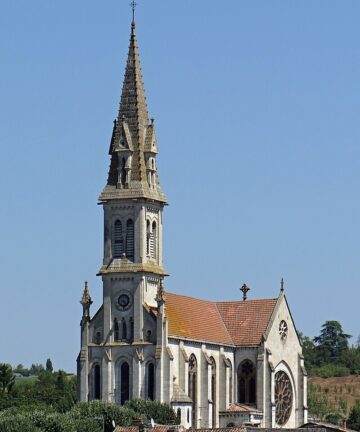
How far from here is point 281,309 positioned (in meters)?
176

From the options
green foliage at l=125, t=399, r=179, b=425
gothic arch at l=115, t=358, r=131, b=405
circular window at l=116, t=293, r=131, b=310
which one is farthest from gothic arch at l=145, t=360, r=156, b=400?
circular window at l=116, t=293, r=131, b=310

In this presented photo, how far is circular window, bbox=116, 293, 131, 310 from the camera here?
161 meters

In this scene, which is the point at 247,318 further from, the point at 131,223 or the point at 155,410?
the point at 155,410

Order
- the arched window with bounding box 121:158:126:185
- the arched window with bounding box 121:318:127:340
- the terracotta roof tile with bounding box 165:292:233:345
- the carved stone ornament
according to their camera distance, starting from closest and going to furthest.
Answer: the arched window with bounding box 121:318:127:340 < the arched window with bounding box 121:158:126:185 < the terracotta roof tile with bounding box 165:292:233:345 < the carved stone ornament

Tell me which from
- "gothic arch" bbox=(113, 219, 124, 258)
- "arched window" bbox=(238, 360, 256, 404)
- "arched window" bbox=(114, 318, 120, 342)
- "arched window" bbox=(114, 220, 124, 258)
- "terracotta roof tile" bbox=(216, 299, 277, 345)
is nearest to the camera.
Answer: "arched window" bbox=(114, 318, 120, 342)

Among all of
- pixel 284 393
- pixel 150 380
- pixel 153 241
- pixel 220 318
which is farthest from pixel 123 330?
pixel 284 393

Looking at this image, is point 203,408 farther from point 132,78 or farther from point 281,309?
point 132,78

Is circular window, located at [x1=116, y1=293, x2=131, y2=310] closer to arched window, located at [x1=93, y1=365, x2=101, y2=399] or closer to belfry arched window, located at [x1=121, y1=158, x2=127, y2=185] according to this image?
arched window, located at [x1=93, y1=365, x2=101, y2=399]

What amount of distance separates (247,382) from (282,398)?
5330 mm

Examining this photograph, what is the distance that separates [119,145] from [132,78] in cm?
659

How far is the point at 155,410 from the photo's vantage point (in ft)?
500

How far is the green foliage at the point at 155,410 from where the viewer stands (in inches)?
5950

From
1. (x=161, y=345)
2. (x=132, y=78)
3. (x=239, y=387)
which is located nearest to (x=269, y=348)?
(x=239, y=387)

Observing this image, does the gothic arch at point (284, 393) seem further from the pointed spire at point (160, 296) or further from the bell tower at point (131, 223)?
the pointed spire at point (160, 296)
